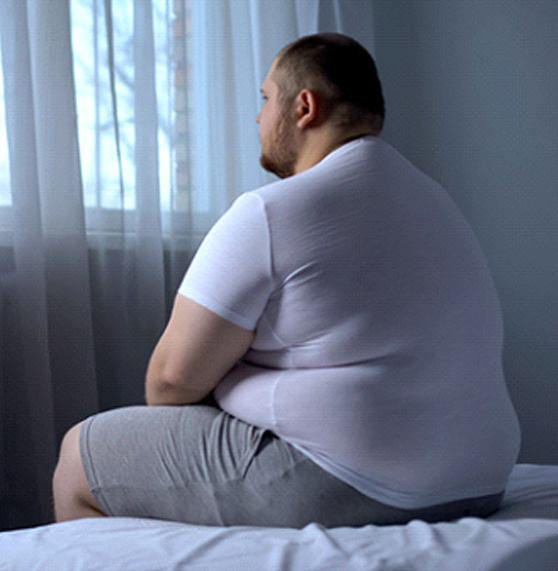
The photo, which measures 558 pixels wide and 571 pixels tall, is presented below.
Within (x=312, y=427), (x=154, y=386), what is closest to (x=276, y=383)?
(x=312, y=427)

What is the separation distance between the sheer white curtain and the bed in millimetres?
762

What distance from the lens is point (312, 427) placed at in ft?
2.94

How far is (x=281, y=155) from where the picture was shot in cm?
122

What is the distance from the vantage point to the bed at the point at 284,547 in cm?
74

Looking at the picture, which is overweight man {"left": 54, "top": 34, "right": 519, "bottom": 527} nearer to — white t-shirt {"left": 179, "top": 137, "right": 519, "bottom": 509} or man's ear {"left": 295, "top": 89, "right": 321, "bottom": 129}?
white t-shirt {"left": 179, "top": 137, "right": 519, "bottom": 509}

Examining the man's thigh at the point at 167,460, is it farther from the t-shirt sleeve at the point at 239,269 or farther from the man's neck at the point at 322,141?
the man's neck at the point at 322,141

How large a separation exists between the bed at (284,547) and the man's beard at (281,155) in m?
0.61

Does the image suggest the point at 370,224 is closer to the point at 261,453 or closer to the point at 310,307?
the point at 310,307

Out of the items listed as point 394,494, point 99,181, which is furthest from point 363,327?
point 99,181

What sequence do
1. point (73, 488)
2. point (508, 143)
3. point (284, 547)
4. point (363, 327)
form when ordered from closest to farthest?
point (284, 547)
point (363, 327)
point (73, 488)
point (508, 143)

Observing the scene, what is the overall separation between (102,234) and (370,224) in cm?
103

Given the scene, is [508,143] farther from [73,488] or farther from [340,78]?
[73,488]

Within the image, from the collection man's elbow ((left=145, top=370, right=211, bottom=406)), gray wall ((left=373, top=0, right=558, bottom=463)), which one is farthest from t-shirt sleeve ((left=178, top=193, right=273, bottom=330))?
gray wall ((left=373, top=0, right=558, bottom=463))

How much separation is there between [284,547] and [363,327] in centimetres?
28
